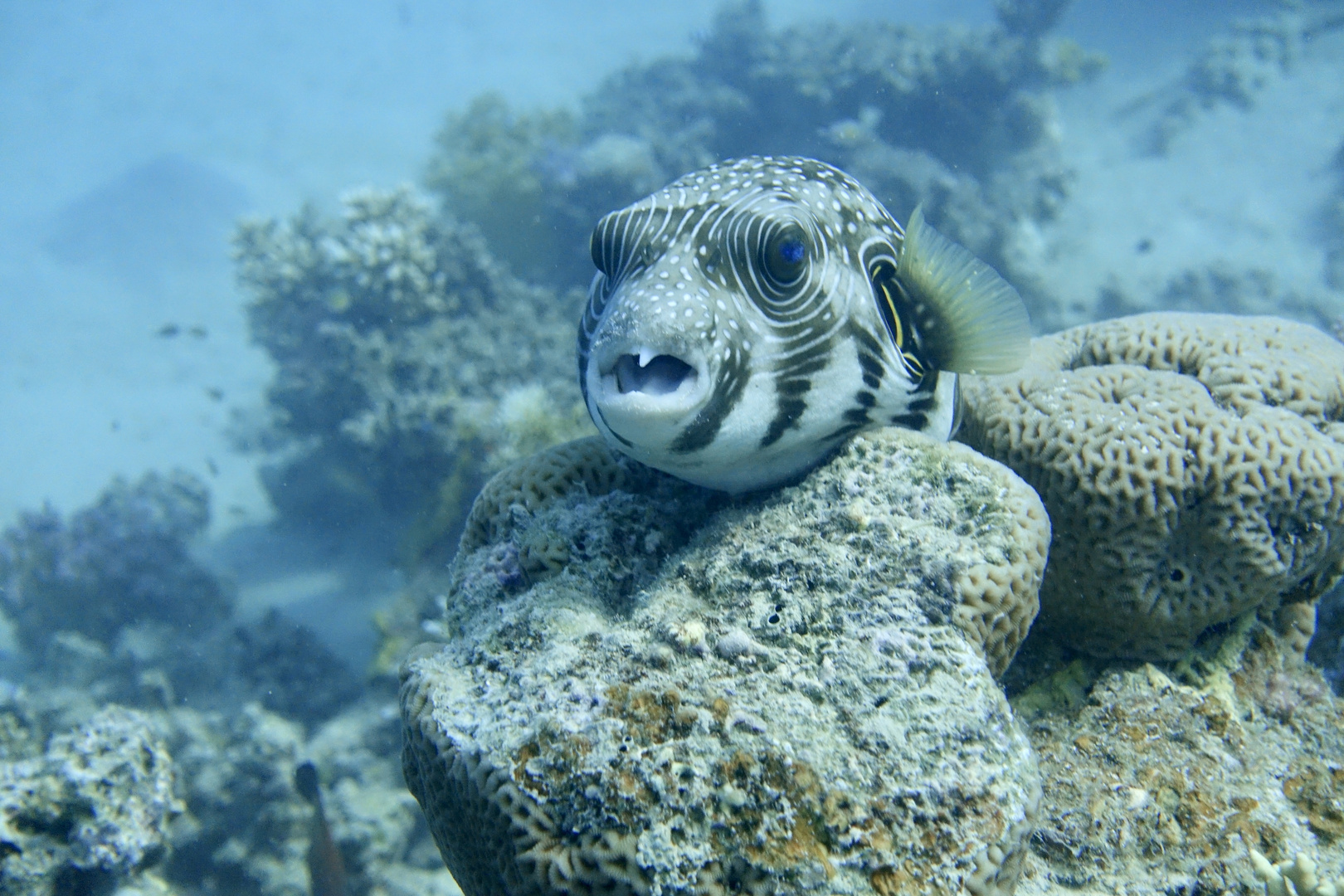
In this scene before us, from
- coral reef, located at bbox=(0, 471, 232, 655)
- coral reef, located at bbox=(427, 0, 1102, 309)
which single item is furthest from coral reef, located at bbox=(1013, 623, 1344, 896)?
coral reef, located at bbox=(427, 0, 1102, 309)

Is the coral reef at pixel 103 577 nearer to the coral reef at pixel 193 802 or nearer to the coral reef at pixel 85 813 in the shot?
the coral reef at pixel 193 802

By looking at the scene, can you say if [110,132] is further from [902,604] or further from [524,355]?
[902,604]

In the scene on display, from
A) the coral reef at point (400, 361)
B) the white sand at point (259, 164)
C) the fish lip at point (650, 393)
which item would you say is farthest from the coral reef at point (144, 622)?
the fish lip at point (650, 393)

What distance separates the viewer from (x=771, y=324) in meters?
2.43

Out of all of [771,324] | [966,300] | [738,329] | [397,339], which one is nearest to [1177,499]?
[966,300]

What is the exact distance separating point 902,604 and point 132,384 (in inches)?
903

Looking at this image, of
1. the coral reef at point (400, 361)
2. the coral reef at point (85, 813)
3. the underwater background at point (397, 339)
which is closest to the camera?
the coral reef at point (85, 813)

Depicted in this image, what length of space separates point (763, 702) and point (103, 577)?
12447 mm

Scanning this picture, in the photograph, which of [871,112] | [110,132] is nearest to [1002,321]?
[871,112]

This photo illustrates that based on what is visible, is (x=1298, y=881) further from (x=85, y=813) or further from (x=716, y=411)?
(x=85, y=813)

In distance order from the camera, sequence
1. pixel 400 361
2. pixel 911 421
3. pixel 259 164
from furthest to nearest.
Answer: pixel 259 164, pixel 400 361, pixel 911 421

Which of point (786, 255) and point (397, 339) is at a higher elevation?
point (786, 255)

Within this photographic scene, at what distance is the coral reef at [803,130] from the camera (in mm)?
13531

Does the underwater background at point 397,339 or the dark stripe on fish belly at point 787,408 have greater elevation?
the dark stripe on fish belly at point 787,408
